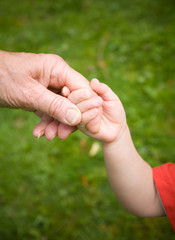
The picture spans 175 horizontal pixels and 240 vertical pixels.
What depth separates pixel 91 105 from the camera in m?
1.45

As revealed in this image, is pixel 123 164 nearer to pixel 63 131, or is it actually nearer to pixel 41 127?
pixel 63 131

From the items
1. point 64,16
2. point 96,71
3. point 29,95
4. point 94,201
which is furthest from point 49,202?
point 64,16

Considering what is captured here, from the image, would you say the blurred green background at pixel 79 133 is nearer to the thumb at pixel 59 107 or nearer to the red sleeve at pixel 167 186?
the red sleeve at pixel 167 186

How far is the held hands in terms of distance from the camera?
148 cm

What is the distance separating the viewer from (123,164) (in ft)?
5.35

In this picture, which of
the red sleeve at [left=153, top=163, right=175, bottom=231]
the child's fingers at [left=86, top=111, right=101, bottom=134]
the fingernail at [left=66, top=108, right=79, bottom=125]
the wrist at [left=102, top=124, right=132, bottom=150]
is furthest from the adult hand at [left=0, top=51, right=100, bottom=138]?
the red sleeve at [left=153, top=163, right=175, bottom=231]

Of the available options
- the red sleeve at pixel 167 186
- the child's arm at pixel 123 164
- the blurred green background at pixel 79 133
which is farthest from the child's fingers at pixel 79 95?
the blurred green background at pixel 79 133

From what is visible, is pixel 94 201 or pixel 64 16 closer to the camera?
pixel 94 201

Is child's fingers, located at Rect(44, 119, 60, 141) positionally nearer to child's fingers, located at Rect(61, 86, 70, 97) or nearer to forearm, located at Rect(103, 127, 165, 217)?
child's fingers, located at Rect(61, 86, 70, 97)

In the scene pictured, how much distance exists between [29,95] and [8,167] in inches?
76.2

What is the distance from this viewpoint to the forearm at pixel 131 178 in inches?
64.4

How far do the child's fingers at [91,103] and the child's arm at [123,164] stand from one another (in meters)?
0.16

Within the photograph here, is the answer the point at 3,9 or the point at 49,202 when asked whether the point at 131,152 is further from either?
the point at 3,9

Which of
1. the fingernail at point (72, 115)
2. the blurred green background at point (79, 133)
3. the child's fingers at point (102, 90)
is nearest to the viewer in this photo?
the fingernail at point (72, 115)
